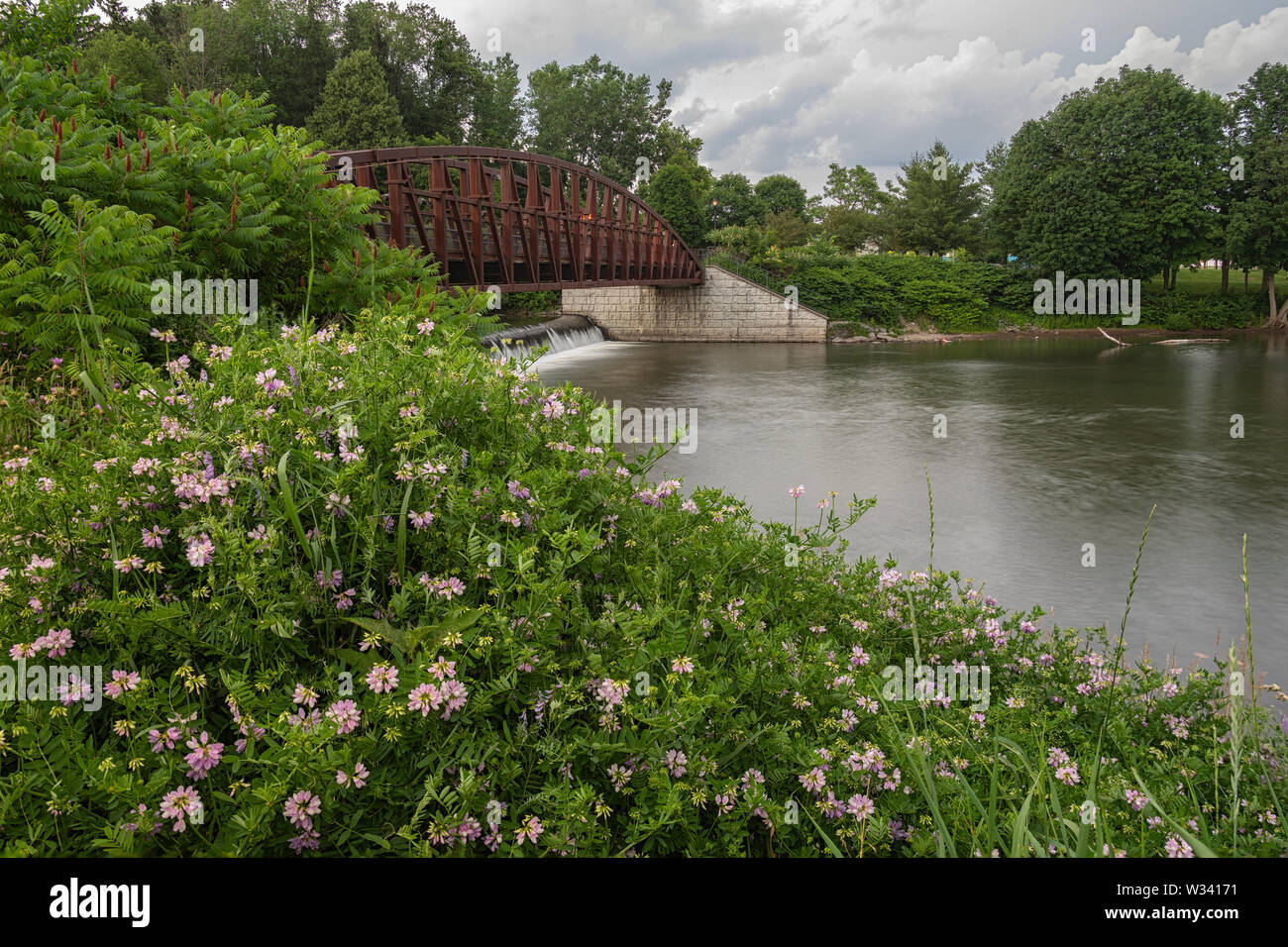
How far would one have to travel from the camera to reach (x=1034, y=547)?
9594mm

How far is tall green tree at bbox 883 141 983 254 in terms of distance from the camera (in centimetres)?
6062

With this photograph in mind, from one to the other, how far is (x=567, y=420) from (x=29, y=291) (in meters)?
3.86

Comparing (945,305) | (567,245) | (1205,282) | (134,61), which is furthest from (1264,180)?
(134,61)

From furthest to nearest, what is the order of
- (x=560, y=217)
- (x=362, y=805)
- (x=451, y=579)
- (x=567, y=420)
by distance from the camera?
(x=560, y=217) → (x=567, y=420) → (x=451, y=579) → (x=362, y=805)

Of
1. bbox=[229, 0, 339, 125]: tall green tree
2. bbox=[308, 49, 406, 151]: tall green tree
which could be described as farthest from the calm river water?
bbox=[229, 0, 339, 125]: tall green tree

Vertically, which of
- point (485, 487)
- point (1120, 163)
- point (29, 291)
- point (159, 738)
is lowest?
point (159, 738)

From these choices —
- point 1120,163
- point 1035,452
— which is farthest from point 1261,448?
point 1120,163

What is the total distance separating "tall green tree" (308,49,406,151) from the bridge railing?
18627mm

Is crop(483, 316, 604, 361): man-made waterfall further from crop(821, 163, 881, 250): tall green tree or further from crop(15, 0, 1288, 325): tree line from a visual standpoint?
crop(821, 163, 881, 250): tall green tree

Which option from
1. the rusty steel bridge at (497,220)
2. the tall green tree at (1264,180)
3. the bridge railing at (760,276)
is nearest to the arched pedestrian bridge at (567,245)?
the rusty steel bridge at (497,220)

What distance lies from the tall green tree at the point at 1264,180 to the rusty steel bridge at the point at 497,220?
2894 centimetres

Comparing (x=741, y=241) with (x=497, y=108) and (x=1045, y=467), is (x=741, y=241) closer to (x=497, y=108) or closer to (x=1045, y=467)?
(x=497, y=108)

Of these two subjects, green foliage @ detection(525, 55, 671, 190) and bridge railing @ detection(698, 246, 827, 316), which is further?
green foliage @ detection(525, 55, 671, 190)
